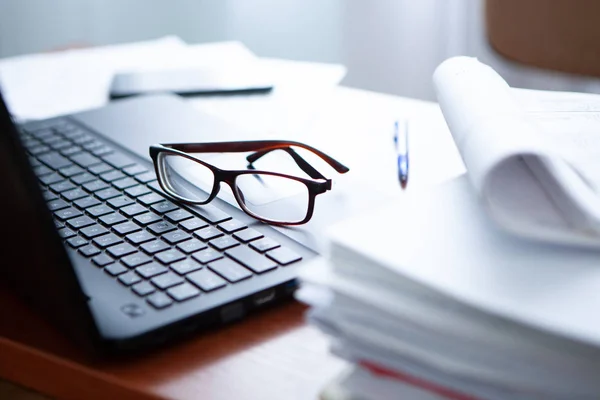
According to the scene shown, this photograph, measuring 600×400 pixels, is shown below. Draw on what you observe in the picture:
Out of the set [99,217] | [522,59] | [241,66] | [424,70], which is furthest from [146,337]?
[424,70]

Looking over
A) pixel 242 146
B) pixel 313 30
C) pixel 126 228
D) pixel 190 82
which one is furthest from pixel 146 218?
pixel 313 30

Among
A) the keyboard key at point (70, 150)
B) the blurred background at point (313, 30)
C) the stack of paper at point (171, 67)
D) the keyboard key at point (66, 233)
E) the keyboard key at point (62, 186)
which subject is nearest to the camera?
the keyboard key at point (66, 233)

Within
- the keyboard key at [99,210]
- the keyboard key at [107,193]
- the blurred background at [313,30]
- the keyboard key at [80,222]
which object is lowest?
the blurred background at [313,30]

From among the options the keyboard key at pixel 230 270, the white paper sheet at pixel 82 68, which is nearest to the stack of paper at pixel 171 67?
the white paper sheet at pixel 82 68

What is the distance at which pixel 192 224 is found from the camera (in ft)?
1.60

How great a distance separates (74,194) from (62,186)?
0.03 m

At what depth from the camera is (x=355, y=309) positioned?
1.05ft

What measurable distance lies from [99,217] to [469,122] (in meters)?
0.27

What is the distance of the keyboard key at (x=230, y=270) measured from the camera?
417mm

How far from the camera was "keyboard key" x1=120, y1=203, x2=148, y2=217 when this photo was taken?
20.4 inches

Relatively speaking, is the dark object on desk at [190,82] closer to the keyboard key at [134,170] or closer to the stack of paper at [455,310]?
the keyboard key at [134,170]

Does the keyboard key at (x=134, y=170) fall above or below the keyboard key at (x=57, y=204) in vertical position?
below

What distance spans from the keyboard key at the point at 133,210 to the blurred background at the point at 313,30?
89 centimetres

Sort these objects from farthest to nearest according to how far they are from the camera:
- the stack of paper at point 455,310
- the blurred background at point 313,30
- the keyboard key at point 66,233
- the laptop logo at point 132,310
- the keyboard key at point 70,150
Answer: the blurred background at point 313,30
the keyboard key at point 70,150
the keyboard key at point 66,233
the laptop logo at point 132,310
the stack of paper at point 455,310
